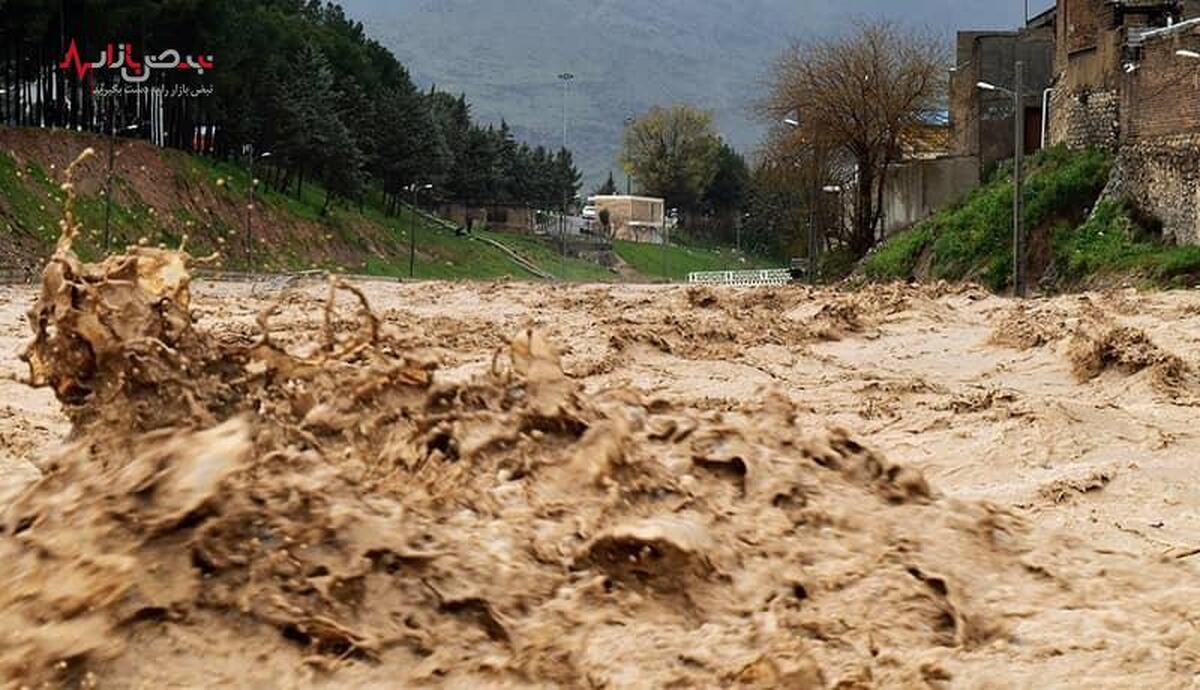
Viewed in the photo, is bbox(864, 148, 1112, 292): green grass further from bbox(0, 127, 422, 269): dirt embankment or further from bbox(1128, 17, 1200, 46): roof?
bbox(0, 127, 422, 269): dirt embankment

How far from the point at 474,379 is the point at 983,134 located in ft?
155

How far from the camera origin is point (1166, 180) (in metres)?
35.6

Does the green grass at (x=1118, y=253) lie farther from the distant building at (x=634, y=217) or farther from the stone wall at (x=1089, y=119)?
the distant building at (x=634, y=217)

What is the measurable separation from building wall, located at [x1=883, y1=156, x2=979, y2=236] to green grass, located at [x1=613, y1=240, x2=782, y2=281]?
42251mm

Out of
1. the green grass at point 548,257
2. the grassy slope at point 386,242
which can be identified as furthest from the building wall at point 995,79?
the green grass at point 548,257

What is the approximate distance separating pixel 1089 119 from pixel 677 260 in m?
70.2

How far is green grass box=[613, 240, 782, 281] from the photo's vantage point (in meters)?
104

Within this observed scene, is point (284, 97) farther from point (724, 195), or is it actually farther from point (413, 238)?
point (724, 195)

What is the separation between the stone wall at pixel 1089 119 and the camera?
4081cm

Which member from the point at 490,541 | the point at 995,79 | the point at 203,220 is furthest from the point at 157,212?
the point at 490,541

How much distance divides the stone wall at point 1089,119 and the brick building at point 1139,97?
1.0 inches

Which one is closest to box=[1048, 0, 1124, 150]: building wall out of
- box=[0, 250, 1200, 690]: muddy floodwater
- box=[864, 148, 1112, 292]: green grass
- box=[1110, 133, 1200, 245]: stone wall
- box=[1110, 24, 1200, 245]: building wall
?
box=[864, 148, 1112, 292]: green grass

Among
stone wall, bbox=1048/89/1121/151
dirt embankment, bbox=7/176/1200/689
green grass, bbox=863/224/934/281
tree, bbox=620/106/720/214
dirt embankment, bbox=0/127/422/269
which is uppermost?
tree, bbox=620/106/720/214

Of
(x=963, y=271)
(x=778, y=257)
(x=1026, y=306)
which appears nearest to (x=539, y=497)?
(x=1026, y=306)
